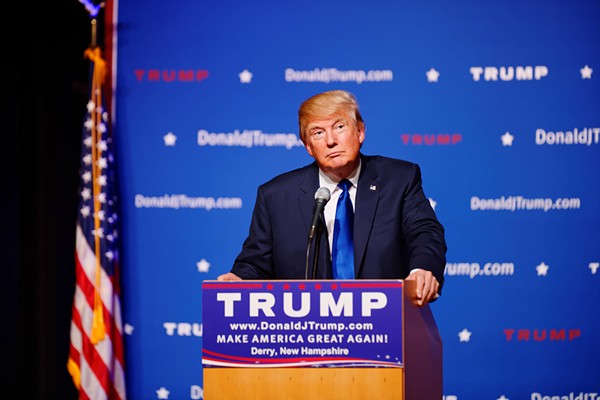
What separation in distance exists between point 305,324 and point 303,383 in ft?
0.55

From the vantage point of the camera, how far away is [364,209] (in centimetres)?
287

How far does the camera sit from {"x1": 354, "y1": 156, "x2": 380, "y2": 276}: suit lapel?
9.25 feet

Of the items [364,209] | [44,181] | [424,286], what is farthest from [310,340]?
[44,181]

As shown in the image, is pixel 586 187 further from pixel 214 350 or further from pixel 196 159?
pixel 214 350

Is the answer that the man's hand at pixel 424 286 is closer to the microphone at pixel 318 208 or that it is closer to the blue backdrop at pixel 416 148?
the microphone at pixel 318 208

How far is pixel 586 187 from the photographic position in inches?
179

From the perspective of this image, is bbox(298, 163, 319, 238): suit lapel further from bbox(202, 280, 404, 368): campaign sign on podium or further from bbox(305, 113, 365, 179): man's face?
bbox(202, 280, 404, 368): campaign sign on podium

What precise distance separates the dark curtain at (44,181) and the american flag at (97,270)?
12.6 inches

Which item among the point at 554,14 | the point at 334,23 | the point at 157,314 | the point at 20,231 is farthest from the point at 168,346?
the point at 554,14

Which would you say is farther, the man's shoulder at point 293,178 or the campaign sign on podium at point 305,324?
the man's shoulder at point 293,178

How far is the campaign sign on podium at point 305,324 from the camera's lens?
2057 mm

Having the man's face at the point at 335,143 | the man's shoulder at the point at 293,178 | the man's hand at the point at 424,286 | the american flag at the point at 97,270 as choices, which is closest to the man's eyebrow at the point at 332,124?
the man's face at the point at 335,143

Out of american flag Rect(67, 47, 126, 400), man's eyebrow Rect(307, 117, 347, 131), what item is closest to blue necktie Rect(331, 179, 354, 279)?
man's eyebrow Rect(307, 117, 347, 131)

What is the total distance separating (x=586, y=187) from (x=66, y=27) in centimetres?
362
